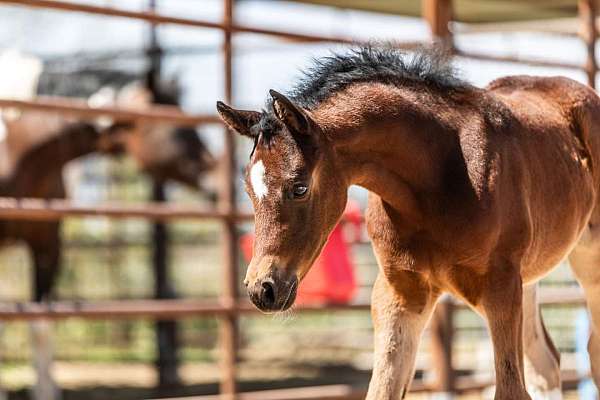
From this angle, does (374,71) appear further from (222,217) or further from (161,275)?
(161,275)

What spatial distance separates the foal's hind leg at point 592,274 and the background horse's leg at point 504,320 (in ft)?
2.87

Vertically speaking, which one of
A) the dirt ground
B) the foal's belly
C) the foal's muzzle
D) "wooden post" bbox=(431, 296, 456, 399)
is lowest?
the dirt ground

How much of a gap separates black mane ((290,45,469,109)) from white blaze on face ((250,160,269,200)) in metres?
0.32

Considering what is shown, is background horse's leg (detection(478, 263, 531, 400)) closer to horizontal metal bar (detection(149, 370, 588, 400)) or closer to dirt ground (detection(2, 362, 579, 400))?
horizontal metal bar (detection(149, 370, 588, 400))

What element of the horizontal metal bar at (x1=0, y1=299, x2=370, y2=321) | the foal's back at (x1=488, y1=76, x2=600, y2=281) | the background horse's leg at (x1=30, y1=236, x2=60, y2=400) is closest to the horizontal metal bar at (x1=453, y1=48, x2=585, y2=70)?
the foal's back at (x1=488, y1=76, x2=600, y2=281)

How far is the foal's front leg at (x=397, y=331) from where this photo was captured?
10.1 ft

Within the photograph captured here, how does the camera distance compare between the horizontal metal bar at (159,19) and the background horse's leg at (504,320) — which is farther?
the horizontal metal bar at (159,19)

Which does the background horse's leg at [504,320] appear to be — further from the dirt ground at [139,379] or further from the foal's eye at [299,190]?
the dirt ground at [139,379]

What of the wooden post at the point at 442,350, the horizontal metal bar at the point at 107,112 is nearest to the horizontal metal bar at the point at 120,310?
the wooden post at the point at 442,350

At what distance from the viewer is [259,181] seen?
2551 millimetres

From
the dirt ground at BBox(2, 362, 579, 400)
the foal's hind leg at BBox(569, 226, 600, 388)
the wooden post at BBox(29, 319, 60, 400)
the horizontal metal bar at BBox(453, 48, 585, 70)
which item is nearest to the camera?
the foal's hind leg at BBox(569, 226, 600, 388)

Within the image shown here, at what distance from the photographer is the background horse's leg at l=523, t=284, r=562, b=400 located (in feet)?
12.1

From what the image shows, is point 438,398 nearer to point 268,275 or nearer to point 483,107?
point 483,107

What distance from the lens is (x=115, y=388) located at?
7.50 metres
